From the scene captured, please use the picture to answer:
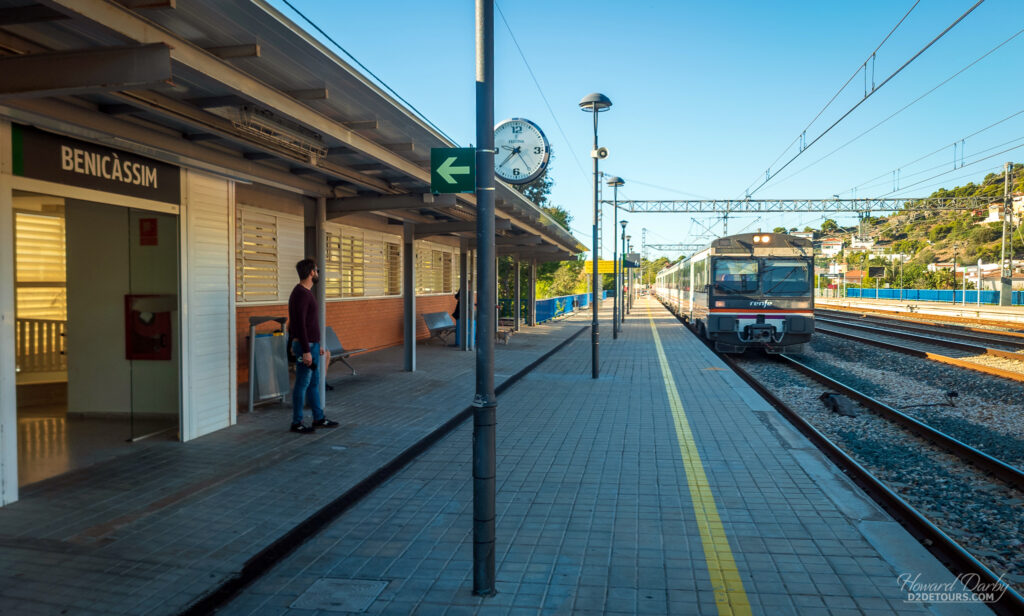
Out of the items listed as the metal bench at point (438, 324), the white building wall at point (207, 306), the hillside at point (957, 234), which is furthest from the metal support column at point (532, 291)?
the hillside at point (957, 234)

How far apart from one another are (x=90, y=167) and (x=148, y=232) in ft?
5.26

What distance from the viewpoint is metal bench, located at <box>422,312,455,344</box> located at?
17.5m

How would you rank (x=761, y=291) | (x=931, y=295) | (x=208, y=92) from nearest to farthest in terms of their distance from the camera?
(x=208, y=92) → (x=761, y=291) → (x=931, y=295)

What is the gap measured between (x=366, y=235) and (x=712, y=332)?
27.1ft

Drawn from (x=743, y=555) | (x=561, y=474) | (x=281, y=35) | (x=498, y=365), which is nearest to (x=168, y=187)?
(x=281, y=35)

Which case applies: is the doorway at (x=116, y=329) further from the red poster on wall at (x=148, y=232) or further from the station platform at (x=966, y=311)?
the station platform at (x=966, y=311)

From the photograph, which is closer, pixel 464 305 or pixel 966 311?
pixel 464 305

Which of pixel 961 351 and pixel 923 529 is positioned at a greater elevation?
pixel 961 351

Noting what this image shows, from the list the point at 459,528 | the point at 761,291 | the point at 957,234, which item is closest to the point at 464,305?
the point at 761,291

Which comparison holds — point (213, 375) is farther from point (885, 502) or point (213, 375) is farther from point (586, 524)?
point (885, 502)

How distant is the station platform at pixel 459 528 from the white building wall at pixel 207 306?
32 cm

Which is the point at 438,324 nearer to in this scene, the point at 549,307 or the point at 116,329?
the point at 116,329

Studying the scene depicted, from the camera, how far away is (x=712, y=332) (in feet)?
51.6

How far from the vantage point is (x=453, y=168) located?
4.05 metres
